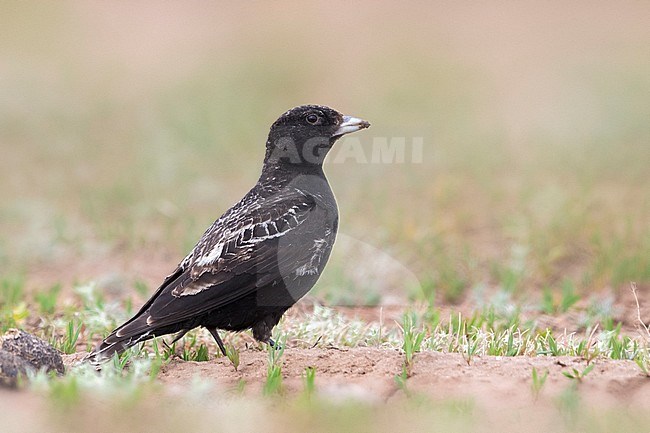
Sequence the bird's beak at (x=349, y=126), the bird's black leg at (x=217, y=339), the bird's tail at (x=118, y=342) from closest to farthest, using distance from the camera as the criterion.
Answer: the bird's tail at (x=118, y=342)
the bird's black leg at (x=217, y=339)
the bird's beak at (x=349, y=126)

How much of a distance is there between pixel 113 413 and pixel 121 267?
4793 mm

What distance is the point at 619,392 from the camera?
498 cm

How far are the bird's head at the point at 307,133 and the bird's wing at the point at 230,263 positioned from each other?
0.43 meters

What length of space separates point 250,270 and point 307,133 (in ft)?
4.07

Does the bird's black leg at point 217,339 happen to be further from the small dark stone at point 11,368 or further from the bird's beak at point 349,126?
the bird's beak at point 349,126

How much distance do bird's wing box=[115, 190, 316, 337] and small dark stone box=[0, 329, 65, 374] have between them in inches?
16.6

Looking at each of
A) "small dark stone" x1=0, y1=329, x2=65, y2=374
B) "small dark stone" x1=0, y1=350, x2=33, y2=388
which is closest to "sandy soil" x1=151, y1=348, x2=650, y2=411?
"small dark stone" x1=0, y1=329, x2=65, y2=374

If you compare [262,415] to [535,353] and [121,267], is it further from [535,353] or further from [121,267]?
[121,267]

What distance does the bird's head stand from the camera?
6.66 metres

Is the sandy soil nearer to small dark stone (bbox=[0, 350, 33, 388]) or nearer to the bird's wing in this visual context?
the bird's wing

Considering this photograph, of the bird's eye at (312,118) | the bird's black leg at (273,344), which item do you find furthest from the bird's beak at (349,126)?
the bird's black leg at (273,344)

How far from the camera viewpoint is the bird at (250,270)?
5703 mm

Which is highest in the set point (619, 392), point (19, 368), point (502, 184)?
point (502, 184)

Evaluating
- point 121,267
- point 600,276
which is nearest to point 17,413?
point 121,267
